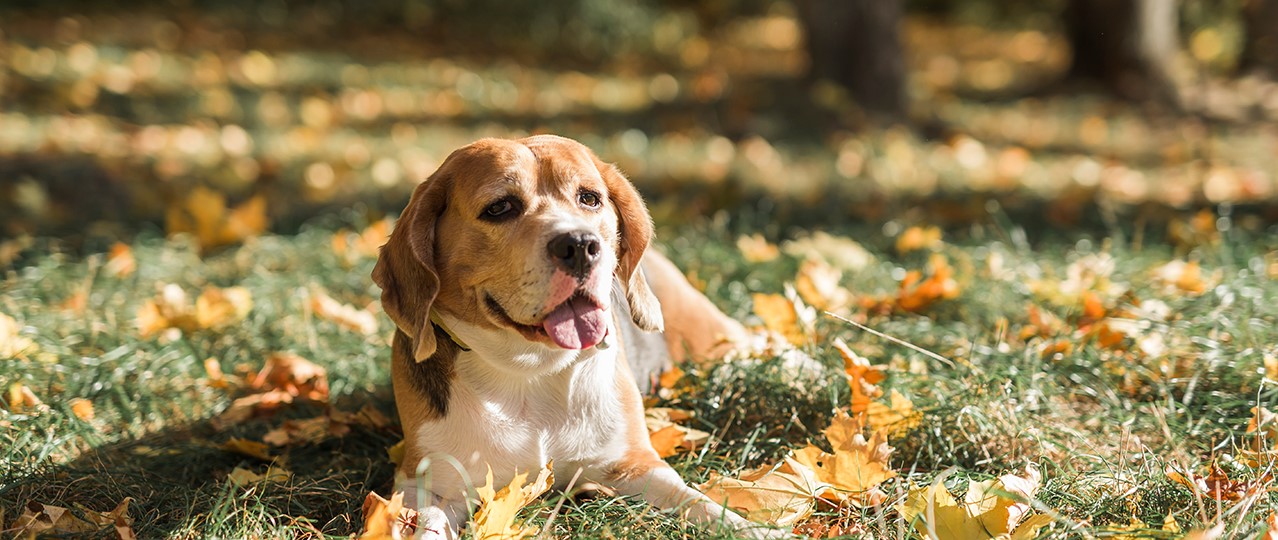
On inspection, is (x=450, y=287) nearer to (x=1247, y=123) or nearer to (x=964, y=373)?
(x=964, y=373)

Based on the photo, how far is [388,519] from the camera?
8.94 ft

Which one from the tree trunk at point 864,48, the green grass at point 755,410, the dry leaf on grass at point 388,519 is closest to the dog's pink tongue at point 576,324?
the green grass at point 755,410

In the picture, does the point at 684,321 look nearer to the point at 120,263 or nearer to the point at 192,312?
the point at 192,312

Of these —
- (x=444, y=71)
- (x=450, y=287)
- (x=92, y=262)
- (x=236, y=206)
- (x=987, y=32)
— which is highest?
(x=450, y=287)

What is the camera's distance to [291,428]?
3.62 metres

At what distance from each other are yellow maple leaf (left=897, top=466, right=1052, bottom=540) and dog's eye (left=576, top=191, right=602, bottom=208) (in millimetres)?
1167

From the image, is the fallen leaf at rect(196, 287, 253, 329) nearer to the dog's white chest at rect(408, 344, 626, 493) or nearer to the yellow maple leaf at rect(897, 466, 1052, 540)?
the dog's white chest at rect(408, 344, 626, 493)

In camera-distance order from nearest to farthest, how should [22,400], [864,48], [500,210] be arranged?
[500,210], [22,400], [864,48]

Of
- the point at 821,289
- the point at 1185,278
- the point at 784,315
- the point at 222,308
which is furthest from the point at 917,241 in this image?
the point at 222,308

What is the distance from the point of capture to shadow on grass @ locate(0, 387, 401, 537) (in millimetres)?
2965

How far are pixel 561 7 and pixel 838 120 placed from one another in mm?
7528

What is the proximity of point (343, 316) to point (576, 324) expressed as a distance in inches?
78.4

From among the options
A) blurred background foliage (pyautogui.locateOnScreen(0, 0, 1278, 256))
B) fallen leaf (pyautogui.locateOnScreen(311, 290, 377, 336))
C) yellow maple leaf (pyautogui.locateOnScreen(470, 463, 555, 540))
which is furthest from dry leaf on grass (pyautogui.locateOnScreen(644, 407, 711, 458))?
blurred background foliage (pyautogui.locateOnScreen(0, 0, 1278, 256))

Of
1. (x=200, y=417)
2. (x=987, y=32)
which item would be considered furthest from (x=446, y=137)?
(x=987, y=32)
